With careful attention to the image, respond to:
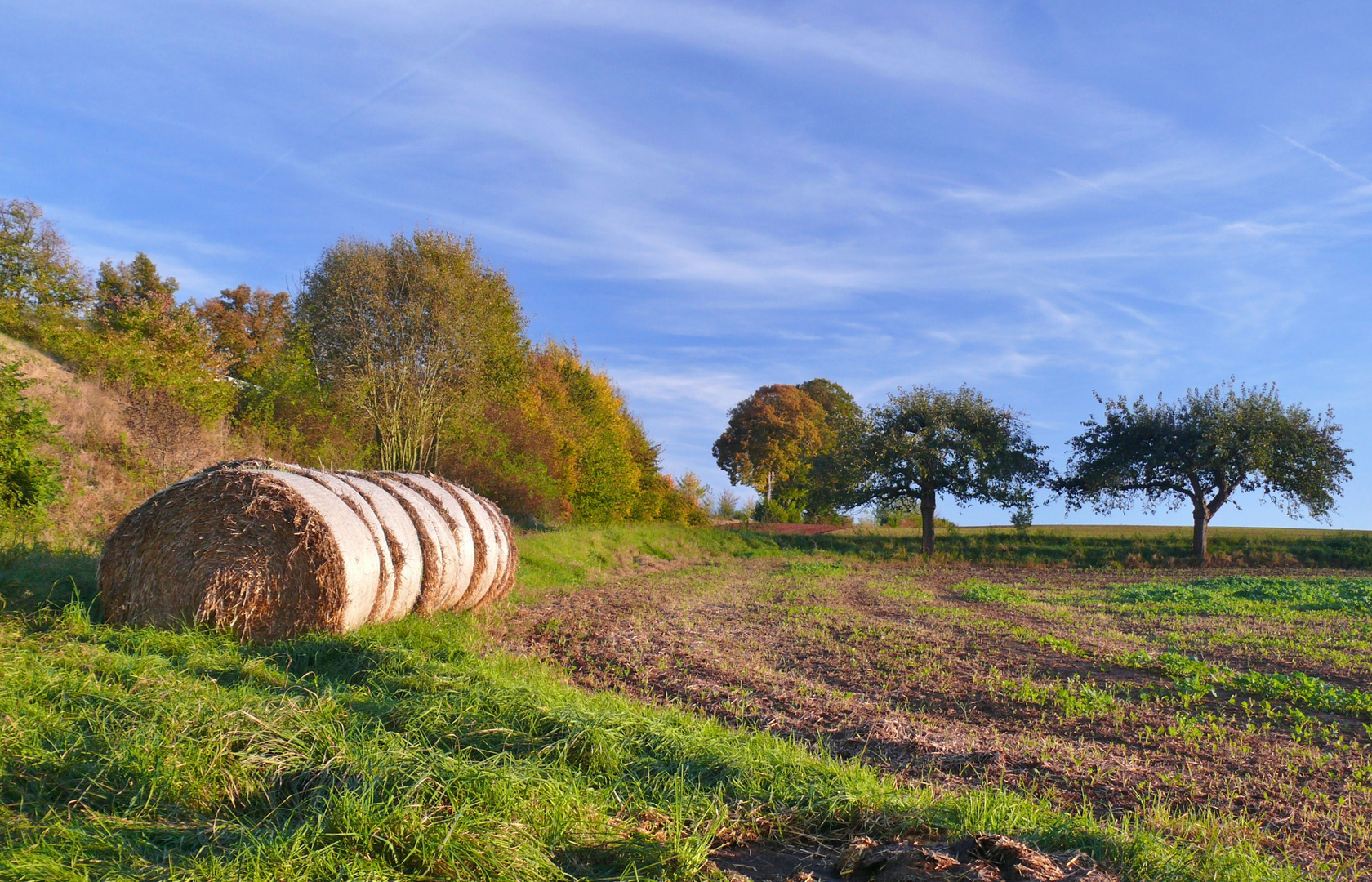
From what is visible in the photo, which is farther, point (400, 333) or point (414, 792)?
point (400, 333)

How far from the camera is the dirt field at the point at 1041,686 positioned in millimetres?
5082

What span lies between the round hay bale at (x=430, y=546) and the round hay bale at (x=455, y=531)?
0.04m

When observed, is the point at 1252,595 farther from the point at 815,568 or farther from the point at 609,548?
the point at 609,548

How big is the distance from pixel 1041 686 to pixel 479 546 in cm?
737

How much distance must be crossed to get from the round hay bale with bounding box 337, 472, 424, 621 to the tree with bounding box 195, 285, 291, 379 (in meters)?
28.6

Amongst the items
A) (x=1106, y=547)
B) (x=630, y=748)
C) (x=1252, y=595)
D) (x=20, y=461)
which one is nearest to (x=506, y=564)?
(x=20, y=461)

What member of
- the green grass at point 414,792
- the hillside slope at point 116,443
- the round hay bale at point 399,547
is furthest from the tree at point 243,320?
the green grass at point 414,792

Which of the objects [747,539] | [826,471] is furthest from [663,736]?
[826,471]

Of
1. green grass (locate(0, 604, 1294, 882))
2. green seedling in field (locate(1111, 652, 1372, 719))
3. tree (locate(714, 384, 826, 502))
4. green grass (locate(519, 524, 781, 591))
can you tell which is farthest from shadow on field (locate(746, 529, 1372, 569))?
green grass (locate(0, 604, 1294, 882))

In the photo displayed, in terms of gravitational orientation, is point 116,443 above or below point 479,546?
above

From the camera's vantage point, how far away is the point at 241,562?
8258mm

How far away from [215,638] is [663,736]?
5.38 meters

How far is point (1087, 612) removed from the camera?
14758 millimetres

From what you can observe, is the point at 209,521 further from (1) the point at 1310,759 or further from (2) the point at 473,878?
(1) the point at 1310,759
